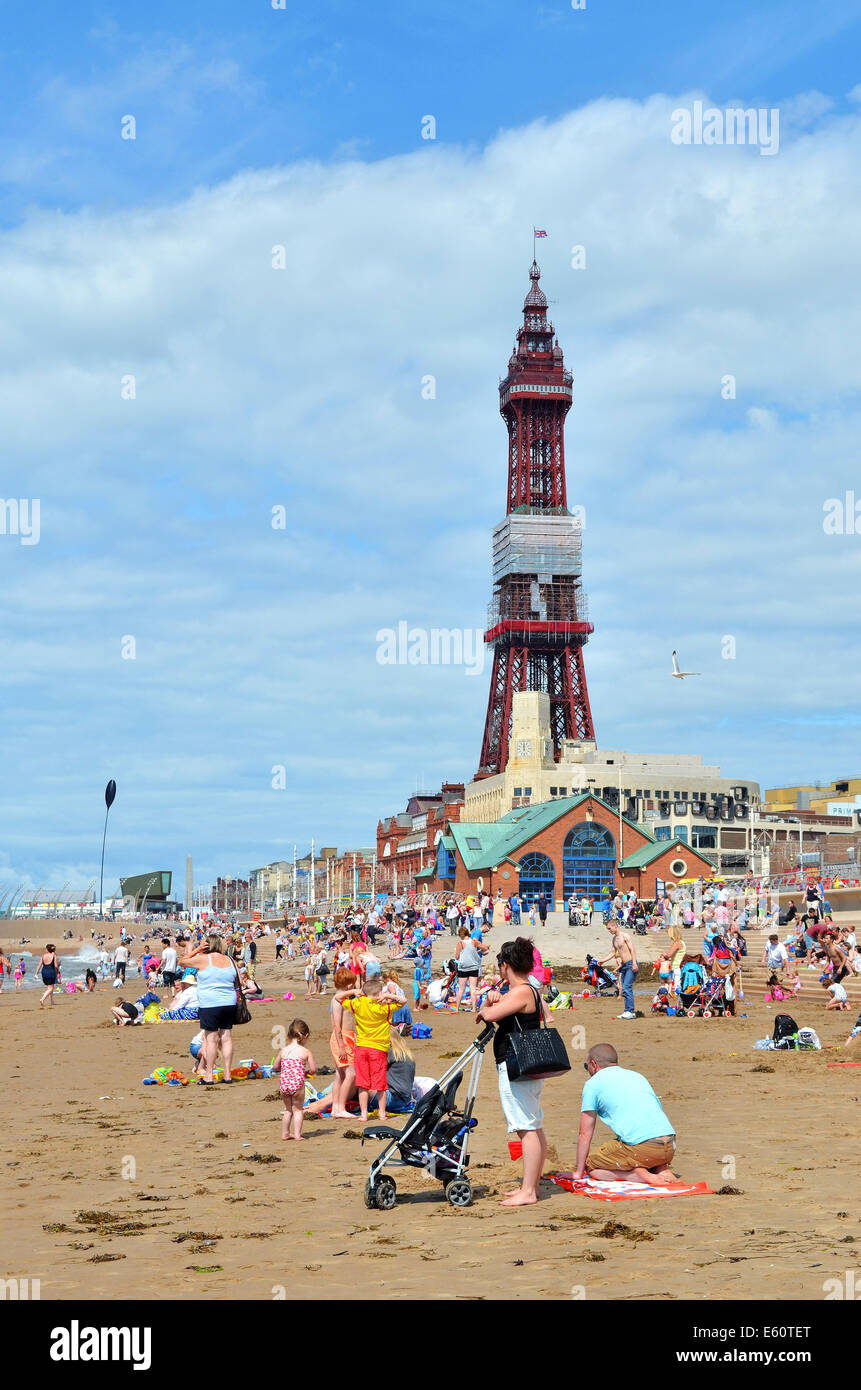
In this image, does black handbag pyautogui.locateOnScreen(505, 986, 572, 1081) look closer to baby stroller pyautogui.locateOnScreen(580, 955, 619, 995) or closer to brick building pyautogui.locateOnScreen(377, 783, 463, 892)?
baby stroller pyautogui.locateOnScreen(580, 955, 619, 995)

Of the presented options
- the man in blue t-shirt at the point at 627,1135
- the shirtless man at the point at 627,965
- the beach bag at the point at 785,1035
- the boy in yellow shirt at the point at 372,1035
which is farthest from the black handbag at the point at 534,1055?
the shirtless man at the point at 627,965

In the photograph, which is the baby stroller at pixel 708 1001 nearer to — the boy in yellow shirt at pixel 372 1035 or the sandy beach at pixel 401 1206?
the sandy beach at pixel 401 1206

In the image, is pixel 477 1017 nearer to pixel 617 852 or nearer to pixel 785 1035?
pixel 785 1035

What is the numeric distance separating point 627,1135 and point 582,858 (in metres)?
67.8

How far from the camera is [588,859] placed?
75.6m

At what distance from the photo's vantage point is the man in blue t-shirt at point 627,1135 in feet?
27.5

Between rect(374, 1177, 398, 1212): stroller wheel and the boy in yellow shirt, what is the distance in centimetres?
337

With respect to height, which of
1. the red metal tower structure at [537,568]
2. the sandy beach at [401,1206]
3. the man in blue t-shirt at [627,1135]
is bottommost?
the sandy beach at [401,1206]

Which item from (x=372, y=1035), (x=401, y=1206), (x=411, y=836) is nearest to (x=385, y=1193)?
(x=401, y=1206)

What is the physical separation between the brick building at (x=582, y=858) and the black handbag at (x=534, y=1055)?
6453 centimetres
